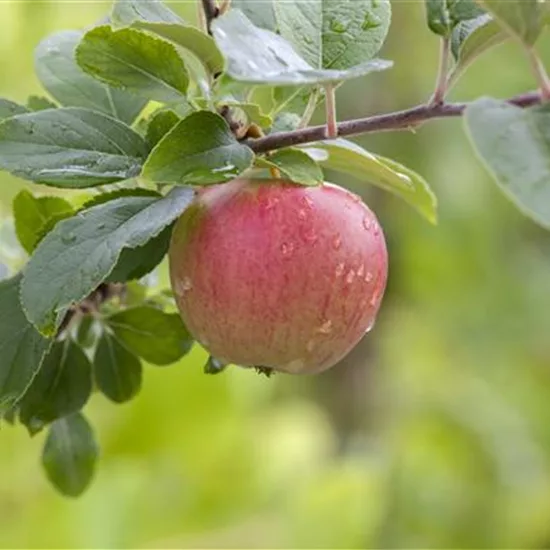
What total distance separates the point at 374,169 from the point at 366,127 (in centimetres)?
5

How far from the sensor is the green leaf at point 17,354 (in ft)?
2.06

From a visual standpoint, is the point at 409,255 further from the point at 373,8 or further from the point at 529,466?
the point at 373,8

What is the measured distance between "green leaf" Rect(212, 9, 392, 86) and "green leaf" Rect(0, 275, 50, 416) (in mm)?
217

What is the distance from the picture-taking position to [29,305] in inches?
22.5

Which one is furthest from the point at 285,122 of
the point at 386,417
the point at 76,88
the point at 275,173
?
the point at 386,417

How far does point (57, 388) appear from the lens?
748 millimetres

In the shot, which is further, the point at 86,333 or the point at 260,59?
the point at 86,333

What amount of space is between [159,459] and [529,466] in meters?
0.98

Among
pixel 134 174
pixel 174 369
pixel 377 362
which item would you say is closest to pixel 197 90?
pixel 134 174

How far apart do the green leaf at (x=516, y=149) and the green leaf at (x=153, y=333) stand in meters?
0.30

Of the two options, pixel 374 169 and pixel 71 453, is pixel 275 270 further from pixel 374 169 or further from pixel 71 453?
pixel 71 453

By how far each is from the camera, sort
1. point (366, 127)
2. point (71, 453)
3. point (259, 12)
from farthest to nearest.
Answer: point (71, 453), point (259, 12), point (366, 127)

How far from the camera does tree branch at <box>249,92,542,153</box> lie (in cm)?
59

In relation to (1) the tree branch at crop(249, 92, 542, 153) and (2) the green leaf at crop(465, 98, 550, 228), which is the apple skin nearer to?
(1) the tree branch at crop(249, 92, 542, 153)
